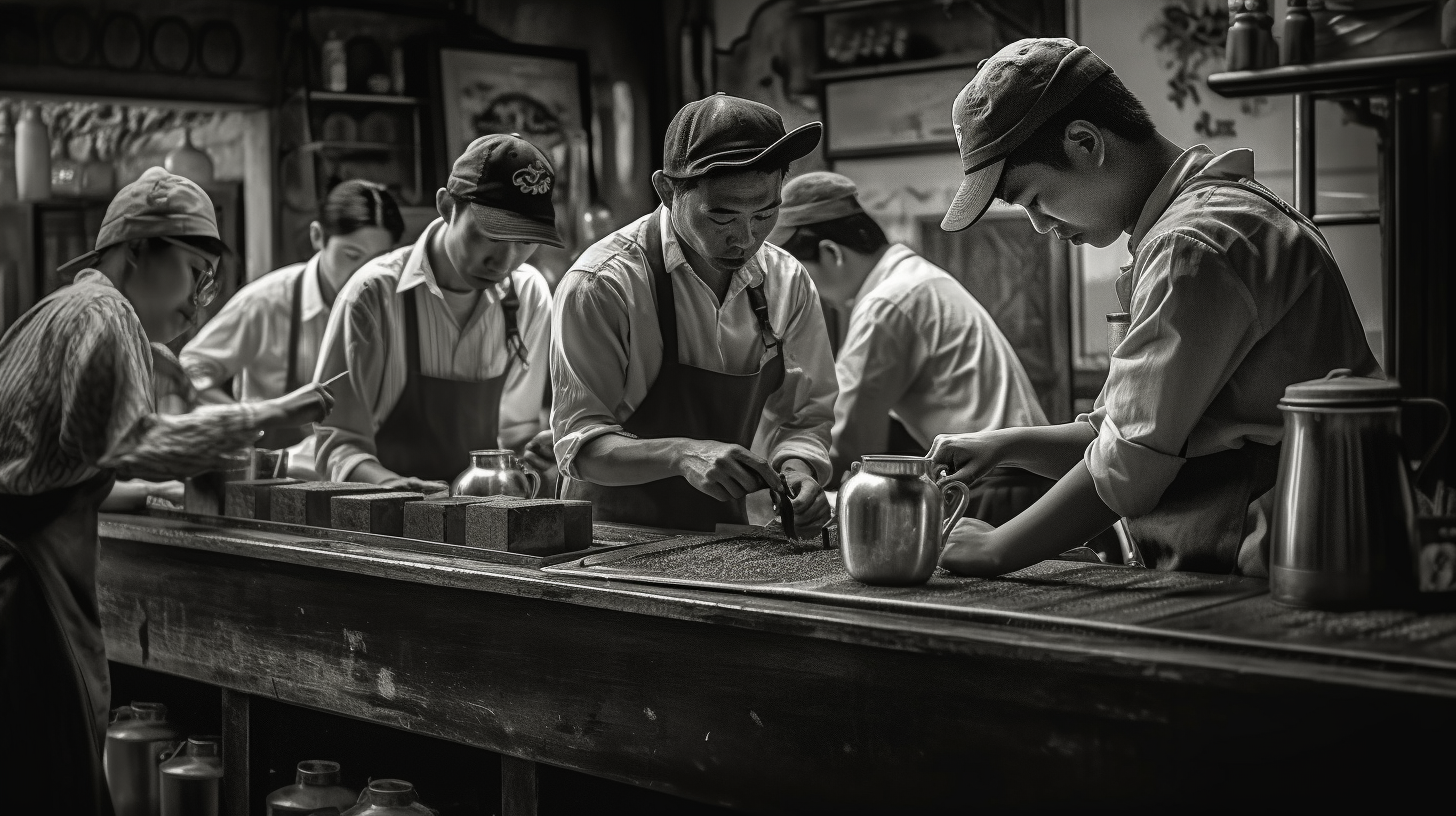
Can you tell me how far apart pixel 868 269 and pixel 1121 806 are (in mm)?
3046

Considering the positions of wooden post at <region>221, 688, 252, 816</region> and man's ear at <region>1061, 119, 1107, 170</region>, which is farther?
wooden post at <region>221, 688, 252, 816</region>

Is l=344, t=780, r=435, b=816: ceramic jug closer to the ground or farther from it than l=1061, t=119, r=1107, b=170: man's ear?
closer to the ground

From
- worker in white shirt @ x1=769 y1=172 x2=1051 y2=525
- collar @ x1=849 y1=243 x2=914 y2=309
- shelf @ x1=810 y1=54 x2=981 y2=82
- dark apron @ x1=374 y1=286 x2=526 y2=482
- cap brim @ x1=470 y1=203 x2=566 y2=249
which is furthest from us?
shelf @ x1=810 y1=54 x2=981 y2=82

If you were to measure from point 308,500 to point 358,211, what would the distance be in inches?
95.2

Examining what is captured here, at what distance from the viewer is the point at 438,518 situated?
2.91 metres

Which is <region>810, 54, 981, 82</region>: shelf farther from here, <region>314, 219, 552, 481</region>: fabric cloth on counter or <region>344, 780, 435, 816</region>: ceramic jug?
<region>344, 780, 435, 816</region>: ceramic jug

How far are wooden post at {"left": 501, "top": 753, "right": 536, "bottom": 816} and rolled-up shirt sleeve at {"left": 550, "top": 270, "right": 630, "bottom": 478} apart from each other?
74cm

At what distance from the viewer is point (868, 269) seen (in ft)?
15.6

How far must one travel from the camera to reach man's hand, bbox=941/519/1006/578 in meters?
2.39

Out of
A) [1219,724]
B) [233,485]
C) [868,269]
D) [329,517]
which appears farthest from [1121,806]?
[868,269]

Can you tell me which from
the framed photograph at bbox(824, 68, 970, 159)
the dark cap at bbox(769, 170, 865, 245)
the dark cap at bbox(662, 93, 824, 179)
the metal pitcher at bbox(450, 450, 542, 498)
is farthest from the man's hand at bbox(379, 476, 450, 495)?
the framed photograph at bbox(824, 68, 970, 159)

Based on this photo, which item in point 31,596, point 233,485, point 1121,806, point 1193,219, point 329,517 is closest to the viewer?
point 1121,806

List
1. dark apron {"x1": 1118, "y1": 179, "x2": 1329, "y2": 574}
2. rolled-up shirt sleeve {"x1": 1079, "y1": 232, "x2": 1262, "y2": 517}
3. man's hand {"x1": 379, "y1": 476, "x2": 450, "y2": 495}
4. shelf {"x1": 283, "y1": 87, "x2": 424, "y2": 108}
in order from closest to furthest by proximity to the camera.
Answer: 1. rolled-up shirt sleeve {"x1": 1079, "y1": 232, "x2": 1262, "y2": 517}
2. dark apron {"x1": 1118, "y1": 179, "x2": 1329, "y2": 574}
3. man's hand {"x1": 379, "y1": 476, "x2": 450, "y2": 495}
4. shelf {"x1": 283, "y1": 87, "x2": 424, "y2": 108}

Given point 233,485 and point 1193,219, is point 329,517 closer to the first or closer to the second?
point 233,485
